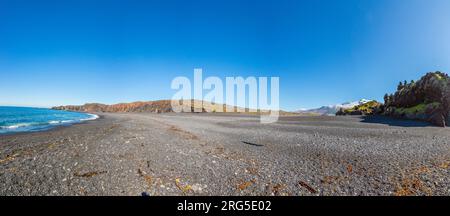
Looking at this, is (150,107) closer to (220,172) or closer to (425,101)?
(425,101)

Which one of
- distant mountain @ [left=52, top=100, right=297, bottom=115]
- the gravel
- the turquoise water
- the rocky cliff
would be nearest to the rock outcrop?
the gravel

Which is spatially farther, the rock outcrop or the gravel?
the rock outcrop

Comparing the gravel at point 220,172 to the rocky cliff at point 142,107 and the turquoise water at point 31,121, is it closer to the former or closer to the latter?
the turquoise water at point 31,121

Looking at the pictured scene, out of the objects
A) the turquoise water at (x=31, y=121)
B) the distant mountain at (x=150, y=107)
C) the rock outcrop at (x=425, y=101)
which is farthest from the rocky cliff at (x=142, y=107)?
the rock outcrop at (x=425, y=101)

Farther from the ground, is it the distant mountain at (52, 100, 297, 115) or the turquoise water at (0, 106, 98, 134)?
the distant mountain at (52, 100, 297, 115)

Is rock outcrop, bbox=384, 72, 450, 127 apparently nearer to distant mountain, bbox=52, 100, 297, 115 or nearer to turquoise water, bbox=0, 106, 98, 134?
turquoise water, bbox=0, 106, 98, 134

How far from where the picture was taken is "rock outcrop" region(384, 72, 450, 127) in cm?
2334

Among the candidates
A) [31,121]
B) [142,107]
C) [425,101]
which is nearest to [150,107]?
[142,107]

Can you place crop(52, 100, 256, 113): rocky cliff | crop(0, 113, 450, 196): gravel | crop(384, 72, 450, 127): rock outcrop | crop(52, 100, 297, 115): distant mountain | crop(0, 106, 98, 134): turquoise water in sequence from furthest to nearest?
crop(52, 100, 256, 113): rocky cliff < crop(52, 100, 297, 115): distant mountain < crop(0, 106, 98, 134): turquoise water < crop(384, 72, 450, 127): rock outcrop < crop(0, 113, 450, 196): gravel

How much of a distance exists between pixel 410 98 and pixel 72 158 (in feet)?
137

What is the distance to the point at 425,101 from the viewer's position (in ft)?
91.1

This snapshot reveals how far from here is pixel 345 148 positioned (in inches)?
443
